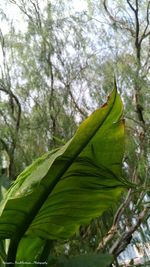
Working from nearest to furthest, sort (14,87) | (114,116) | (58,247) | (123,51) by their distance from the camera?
(114,116) < (58,247) < (14,87) < (123,51)

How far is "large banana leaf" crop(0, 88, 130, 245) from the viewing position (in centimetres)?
73

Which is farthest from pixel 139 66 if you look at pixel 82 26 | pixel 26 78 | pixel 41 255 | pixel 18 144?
pixel 41 255

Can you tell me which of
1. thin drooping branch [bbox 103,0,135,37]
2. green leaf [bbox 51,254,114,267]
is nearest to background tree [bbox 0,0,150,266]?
thin drooping branch [bbox 103,0,135,37]

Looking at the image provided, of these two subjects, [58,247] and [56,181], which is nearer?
[56,181]

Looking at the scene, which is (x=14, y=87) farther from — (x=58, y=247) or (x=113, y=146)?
(x=113, y=146)

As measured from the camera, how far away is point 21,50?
162 inches

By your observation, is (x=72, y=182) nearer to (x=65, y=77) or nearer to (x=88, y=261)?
(x=88, y=261)

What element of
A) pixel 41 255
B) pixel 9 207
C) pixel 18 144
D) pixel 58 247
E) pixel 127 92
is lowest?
pixel 58 247

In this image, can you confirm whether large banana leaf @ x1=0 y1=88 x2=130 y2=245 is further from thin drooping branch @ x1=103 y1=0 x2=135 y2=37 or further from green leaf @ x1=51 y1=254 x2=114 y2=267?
thin drooping branch @ x1=103 y1=0 x2=135 y2=37

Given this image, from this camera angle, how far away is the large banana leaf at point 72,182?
0.73 metres

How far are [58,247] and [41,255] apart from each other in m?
1.41

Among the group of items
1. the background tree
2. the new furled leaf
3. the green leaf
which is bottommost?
the green leaf

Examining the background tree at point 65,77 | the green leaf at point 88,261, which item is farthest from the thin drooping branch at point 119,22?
the green leaf at point 88,261

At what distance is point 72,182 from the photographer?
819 millimetres
